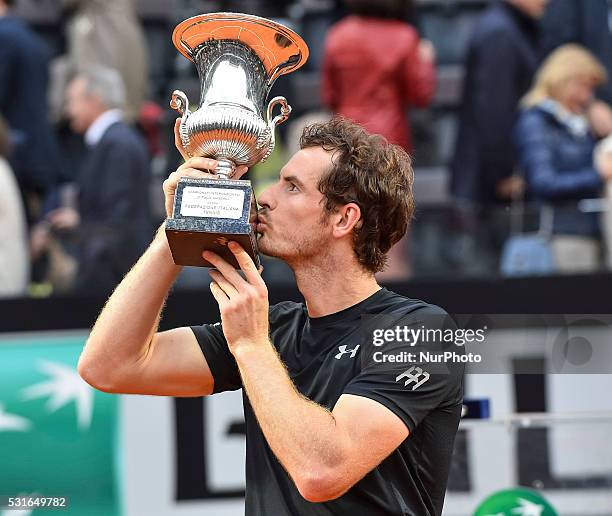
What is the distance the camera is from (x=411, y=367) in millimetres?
3398

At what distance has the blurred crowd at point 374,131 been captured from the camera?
6387 mm

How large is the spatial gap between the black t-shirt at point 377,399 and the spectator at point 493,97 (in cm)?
400

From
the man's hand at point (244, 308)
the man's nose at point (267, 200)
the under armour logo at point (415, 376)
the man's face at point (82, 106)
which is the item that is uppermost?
the man's face at point (82, 106)

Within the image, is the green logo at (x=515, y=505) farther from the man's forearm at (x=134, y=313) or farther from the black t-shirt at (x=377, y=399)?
the man's forearm at (x=134, y=313)

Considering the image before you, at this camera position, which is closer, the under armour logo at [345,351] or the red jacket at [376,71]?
the under armour logo at [345,351]

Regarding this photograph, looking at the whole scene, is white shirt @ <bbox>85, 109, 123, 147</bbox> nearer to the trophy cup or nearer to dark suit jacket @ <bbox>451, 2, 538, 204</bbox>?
dark suit jacket @ <bbox>451, 2, 538, 204</bbox>

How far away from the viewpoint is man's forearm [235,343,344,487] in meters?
3.19

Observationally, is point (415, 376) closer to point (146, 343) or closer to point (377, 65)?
point (146, 343)

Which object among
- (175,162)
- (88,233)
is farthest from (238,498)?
(175,162)

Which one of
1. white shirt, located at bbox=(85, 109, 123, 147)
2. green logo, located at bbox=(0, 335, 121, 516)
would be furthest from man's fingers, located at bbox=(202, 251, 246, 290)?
white shirt, located at bbox=(85, 109, 123, 147)

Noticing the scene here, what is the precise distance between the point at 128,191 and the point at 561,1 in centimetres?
295

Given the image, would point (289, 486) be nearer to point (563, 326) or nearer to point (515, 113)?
point (563, 326)

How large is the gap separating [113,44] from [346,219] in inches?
195

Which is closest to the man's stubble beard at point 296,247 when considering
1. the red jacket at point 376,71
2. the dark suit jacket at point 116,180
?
the dark suit jacket at point 116,180
